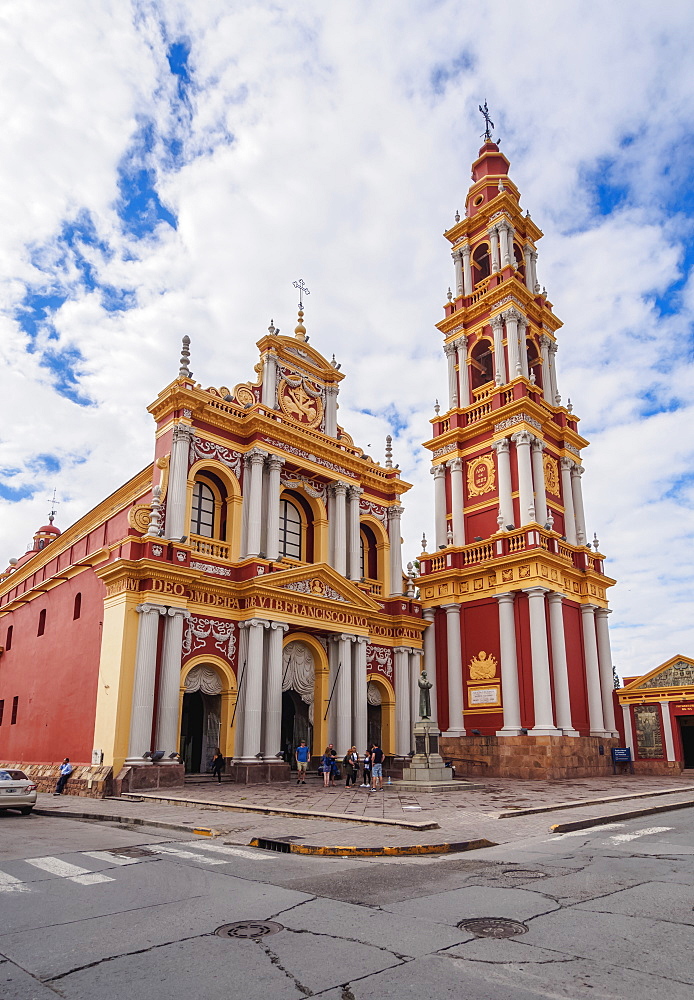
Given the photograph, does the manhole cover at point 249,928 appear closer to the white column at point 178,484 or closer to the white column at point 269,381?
A: the white column at point 178,484

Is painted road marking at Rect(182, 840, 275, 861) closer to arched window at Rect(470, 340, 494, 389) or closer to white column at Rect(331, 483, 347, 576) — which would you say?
white column at Rect(331, 483, 347, 576)

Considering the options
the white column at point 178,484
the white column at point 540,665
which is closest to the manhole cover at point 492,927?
the white column at point 178,484

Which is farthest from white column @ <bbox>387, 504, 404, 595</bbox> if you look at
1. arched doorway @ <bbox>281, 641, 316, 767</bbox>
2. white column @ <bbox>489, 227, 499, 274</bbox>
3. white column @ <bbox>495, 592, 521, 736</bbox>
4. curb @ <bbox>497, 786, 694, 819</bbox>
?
curb @ <bbox>497, 786, 694, 819</bbox>

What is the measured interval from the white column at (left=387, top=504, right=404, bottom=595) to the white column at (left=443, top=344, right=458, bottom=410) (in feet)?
18.5

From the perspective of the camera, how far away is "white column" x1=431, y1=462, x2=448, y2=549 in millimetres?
32656

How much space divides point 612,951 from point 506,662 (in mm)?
22804

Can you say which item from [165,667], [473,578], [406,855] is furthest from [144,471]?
[406,855]

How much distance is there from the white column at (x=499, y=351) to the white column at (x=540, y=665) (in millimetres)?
10025

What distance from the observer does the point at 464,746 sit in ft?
92.8

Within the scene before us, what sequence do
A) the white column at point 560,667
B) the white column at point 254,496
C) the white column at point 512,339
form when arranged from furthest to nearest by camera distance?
the white column at point 512,339, the white column at point 560,667, the white column at point 254,496

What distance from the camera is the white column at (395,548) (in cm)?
3158

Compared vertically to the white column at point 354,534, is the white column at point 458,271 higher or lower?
higher

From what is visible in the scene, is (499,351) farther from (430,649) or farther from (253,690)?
(253,690)

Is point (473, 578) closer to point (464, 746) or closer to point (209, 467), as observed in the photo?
point (464, 746)
